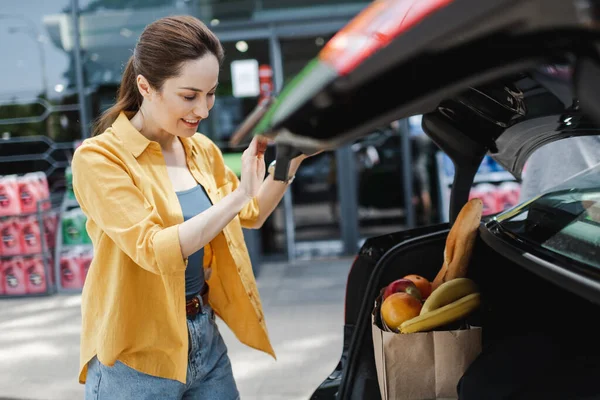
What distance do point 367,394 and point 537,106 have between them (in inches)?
Result: 27.8

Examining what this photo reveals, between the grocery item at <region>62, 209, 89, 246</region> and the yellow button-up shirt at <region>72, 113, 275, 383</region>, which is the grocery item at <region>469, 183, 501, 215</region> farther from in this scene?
the yellow button-up shirt at <region>72, 113, 275, 383</region>

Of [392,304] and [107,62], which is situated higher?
[107,62]

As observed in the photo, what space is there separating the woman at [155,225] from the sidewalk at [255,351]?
72.5 inches

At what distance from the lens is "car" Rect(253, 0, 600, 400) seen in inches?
25.3

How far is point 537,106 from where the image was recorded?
1276mm

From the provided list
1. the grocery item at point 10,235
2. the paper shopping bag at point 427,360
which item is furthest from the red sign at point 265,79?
the paper shopping bag at point 427,360

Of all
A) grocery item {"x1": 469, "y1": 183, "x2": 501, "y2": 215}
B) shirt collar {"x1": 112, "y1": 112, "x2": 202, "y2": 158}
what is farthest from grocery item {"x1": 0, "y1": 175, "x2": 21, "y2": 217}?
shirt collar {"x1": 112, "y1": 112, "x2": 202, "y2": 158}

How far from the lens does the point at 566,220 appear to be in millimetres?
1363

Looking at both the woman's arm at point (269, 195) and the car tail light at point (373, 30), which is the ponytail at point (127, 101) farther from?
the car tail light at point (373, 30)

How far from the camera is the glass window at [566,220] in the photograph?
1.20 m

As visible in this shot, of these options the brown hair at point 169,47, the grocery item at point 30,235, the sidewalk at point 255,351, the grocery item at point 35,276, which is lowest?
the sidewalk at point 255,351

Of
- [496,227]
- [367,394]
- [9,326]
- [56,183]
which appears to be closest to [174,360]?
[367,394]

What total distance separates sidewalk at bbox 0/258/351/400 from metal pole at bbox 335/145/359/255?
62cm

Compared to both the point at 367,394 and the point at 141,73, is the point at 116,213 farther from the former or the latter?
the point at 367,394
